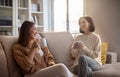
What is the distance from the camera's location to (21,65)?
226 centimetres

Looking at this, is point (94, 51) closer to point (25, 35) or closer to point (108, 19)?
point (25, 35)

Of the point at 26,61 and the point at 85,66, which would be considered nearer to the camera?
the point at 26,61

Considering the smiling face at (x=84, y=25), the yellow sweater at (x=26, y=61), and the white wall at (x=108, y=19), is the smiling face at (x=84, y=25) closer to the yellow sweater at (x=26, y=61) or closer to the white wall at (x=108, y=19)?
the yellow sweater at (x=26, y=61)

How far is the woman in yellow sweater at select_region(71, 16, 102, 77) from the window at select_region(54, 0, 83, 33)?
7.27ft

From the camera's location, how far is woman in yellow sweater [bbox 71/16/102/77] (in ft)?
8.19

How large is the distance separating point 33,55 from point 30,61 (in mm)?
85

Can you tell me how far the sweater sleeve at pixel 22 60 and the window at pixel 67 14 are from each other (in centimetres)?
305

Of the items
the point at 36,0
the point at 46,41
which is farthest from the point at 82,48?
the point at 36,0

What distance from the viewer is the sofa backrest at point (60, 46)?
2783 millimetres

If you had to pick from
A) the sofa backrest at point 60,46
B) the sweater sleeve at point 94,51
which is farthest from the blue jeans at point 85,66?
the sofa backrest at point 60,46

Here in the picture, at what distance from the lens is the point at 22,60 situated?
225 cm

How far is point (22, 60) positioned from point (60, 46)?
2.40ft

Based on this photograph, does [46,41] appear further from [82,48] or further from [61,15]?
[61,15]

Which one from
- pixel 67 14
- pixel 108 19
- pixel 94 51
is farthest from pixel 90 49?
pixel 67 14
